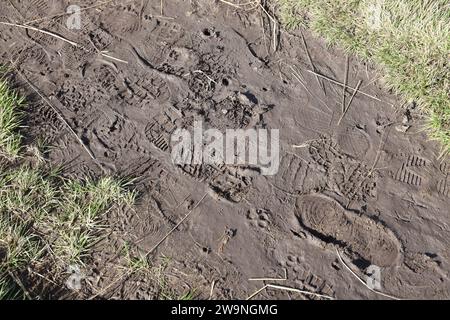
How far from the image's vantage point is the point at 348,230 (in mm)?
2830

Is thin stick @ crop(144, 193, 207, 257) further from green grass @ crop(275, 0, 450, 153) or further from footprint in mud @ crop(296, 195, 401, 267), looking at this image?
green grass @ crop(275, 0, 450, 153)

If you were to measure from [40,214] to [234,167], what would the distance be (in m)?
1.10

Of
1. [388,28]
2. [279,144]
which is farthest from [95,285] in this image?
[388,28]

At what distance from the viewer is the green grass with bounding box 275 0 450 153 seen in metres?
3.20

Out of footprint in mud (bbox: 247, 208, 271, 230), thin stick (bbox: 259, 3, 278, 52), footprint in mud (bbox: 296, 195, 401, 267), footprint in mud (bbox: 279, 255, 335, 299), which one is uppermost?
thin stick (bbox: 259, 3, 278, 52)

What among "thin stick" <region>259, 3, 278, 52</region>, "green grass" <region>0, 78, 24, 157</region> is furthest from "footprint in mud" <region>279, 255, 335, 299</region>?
"green grass" <region>0, 78, 24, 157</region>

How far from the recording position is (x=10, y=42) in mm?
3271

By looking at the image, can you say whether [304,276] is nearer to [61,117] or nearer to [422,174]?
[422,174]

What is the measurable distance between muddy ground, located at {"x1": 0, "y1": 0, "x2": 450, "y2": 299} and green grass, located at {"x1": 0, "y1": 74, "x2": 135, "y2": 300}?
92mm

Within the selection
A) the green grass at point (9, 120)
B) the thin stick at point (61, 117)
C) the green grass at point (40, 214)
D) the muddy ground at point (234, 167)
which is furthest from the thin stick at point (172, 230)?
the green grass at point (9, 120)

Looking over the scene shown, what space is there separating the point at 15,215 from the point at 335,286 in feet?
5.74

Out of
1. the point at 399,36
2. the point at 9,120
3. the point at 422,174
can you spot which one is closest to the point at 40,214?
the point at 9,120
